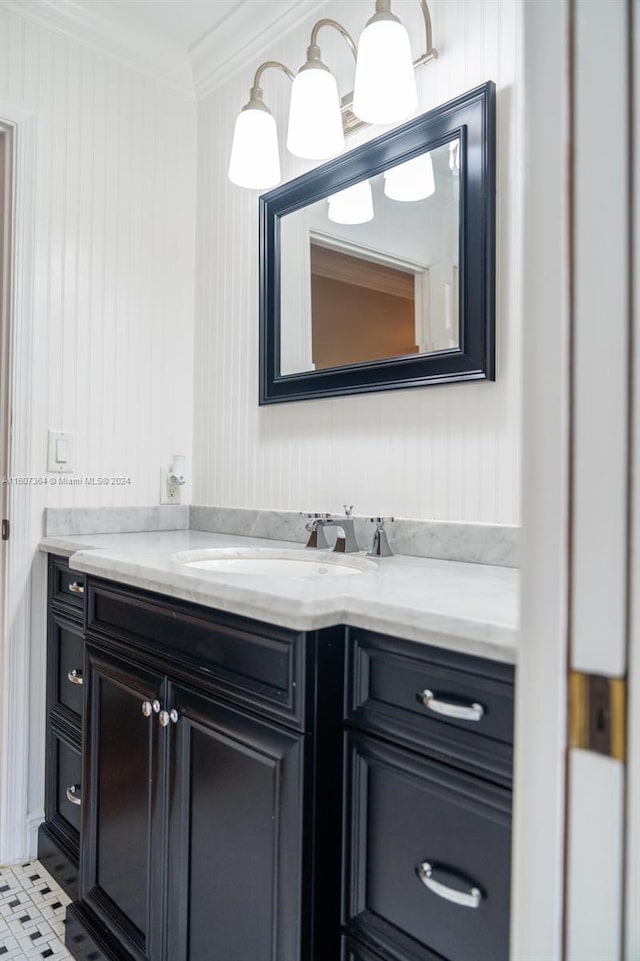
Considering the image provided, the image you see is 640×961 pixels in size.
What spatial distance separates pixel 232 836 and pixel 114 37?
227 centimetres

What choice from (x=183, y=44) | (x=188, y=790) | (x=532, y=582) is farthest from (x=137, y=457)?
(x=532, y=582)

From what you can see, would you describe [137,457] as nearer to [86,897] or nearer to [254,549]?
[254,549]

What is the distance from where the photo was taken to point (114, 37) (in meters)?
1.95

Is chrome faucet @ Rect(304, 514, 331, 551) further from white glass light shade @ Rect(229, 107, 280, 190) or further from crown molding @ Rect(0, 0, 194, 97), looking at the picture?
Result: crown molding @ Rect(0, 0, 194, 97)

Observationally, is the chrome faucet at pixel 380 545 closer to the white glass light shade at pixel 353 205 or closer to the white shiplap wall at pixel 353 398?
the white shiplap wall at pixel 353 398

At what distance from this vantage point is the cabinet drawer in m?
0.75

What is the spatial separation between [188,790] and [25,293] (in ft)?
4.75

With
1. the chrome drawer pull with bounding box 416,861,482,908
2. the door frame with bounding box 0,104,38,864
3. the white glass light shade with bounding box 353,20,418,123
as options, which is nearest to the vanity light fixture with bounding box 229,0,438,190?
the white glass light shade with bounding box 353,20,418,123

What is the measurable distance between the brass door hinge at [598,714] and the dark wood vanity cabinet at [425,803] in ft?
1.10

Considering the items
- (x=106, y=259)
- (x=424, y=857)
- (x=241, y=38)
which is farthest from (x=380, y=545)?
(x=241, y=38)

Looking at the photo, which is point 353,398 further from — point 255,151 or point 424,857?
point 424,857

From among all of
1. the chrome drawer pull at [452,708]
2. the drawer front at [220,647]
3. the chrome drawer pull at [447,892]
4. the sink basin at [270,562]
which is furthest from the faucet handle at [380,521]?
the chrome drawer pull at [447,892]

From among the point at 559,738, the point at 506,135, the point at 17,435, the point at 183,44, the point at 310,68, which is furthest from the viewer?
the point at 183,44

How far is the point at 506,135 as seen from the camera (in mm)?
1286
